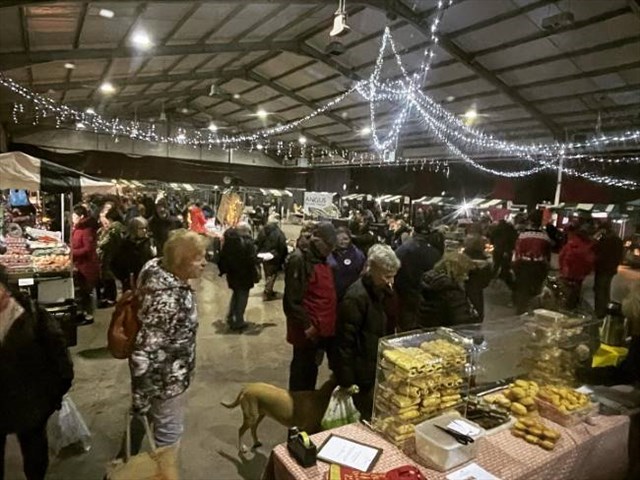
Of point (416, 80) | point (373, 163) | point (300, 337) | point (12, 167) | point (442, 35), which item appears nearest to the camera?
point (300, 337)

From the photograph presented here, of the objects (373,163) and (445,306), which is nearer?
(445,306)

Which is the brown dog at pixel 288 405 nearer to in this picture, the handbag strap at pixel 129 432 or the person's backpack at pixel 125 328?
the handbag strap at pixel 129 432

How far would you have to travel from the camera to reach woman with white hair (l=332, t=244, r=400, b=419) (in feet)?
7.55

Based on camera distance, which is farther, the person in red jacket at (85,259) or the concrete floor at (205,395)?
the person in red jacket at (85,259)

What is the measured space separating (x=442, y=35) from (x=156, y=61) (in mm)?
5433

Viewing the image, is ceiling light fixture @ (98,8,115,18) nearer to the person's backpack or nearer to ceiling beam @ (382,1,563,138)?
ceiling beam @ (382,1,563,138)

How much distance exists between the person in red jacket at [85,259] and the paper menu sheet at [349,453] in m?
4.71

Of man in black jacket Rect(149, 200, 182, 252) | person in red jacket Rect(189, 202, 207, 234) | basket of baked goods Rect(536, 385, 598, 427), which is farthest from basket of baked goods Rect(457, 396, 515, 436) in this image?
person in red jacket Rect(189, 202, 207, 234)

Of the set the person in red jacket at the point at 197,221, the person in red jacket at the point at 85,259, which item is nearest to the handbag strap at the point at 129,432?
the person in red jacket at the point at 85,259

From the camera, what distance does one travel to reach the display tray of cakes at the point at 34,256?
14.6ft

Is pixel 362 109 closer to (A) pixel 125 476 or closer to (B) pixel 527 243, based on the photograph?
(B) pixel 527 243

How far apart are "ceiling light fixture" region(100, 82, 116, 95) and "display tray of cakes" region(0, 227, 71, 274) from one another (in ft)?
14.4

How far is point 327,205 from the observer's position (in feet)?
24.8

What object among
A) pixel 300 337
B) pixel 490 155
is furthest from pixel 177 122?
pixel 300 337
